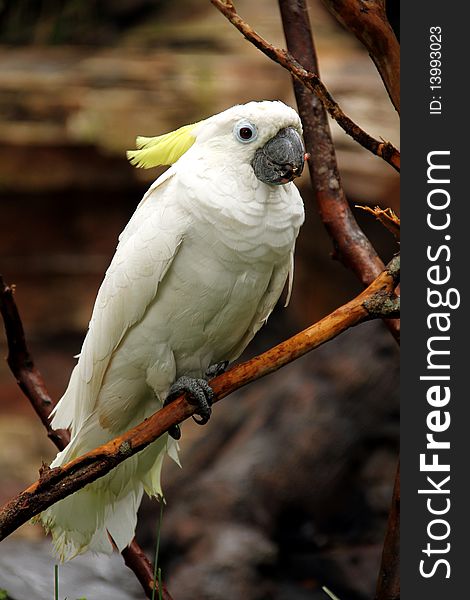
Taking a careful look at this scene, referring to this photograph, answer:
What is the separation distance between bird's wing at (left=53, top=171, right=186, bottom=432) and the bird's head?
139mm

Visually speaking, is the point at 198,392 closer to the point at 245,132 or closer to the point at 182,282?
the point at 182,282

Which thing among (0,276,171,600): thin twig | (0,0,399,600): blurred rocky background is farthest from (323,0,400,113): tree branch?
(0,0,399,600): blurred rocky background

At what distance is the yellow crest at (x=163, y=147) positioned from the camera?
1.81m

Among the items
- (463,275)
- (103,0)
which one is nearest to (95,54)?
(103,0)

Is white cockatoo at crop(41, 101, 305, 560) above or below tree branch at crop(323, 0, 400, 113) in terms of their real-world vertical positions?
below

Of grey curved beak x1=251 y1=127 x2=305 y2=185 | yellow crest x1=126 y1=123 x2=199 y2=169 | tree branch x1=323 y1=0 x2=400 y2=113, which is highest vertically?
tree branch x1=323 y1=0 x2=400 y2=113

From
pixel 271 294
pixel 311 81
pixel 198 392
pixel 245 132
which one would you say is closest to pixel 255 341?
pixel 271 294

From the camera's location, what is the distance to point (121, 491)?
6.90 ft

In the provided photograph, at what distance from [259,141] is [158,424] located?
614 millimetres

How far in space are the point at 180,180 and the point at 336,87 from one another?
3.05 m

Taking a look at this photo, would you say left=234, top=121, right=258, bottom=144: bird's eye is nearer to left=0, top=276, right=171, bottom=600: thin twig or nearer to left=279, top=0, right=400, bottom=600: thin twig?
left=279, top=0, right=400, bottom=600: thin twig

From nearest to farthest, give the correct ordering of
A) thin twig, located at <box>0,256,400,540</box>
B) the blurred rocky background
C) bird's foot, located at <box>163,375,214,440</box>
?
thin twig, located at <box>0,256,400,540</box>
bird's foot, located at <box>163,375,214,440</box>
the blurred rocky background

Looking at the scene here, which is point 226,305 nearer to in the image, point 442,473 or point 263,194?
point 263,194

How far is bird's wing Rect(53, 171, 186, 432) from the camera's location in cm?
175
